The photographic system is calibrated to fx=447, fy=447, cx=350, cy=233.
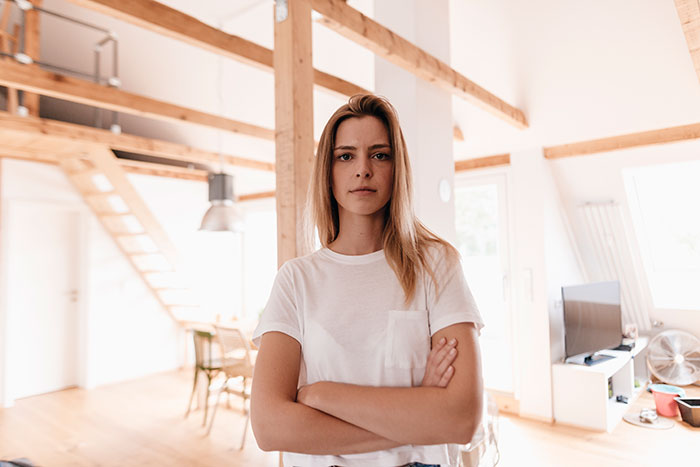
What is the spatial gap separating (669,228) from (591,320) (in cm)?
151

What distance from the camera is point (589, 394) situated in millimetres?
3895

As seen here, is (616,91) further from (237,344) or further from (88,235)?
(88,235)

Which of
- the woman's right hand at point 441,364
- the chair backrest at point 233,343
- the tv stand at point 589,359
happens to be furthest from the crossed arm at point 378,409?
the tv stand at point 589,359

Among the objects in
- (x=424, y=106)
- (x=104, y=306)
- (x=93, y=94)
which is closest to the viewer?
(x=424, y=106)

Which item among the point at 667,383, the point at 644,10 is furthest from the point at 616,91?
the point at 667,383

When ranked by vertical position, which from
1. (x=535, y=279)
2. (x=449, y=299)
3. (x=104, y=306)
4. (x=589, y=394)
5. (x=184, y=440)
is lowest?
(x=184, y=440)

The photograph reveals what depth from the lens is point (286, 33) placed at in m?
1.62

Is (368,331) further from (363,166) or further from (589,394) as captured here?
(589,394)

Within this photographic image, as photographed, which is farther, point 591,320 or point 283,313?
point 591,320

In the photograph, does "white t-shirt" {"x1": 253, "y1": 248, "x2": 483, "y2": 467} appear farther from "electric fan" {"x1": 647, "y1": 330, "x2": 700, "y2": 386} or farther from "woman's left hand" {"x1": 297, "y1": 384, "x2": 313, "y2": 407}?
"electric fan" {"x1": 647, "y1": 330, "x2": 700, "y2": 386}

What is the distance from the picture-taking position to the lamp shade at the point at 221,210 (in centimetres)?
402

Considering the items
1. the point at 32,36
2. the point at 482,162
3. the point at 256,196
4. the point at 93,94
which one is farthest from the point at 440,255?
the point at 256,196

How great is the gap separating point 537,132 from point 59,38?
486 centimetres

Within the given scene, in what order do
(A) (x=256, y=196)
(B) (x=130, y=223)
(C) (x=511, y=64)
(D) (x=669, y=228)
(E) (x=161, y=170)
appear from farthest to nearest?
(A) (x=256, y=196)
(E) (x=161, y=170)
(B) (x=130, y=223)
(D) (x=669, y=228)
(C) (x=511, y=64)
